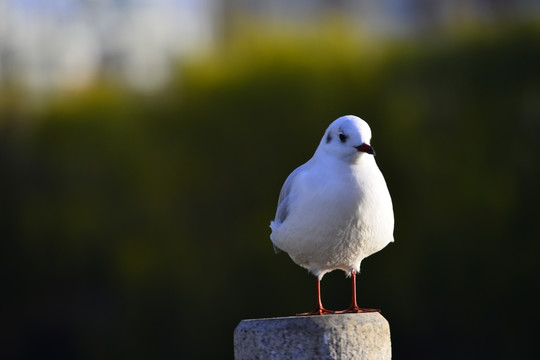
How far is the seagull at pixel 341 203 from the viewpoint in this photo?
4.16 metres

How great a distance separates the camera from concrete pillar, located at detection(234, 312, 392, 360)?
408 centimetres

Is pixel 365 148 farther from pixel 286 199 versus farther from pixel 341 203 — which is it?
pixel 286 199

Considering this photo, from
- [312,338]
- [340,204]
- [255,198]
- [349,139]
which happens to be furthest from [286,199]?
[255,198]

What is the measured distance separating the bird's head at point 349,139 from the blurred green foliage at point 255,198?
283 inches

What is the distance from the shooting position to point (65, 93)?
14.7 metres

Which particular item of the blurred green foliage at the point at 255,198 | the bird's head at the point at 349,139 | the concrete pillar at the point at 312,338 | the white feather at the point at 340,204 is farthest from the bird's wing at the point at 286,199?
the blurred green foliage at the point at 255,198

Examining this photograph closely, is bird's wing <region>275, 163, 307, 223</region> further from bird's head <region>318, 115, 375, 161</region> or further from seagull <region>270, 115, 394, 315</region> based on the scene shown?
bird's head <region>318, 115, 375, 161</region>

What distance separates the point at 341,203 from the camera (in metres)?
4.17

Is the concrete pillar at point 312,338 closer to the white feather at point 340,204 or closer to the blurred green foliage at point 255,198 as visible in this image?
the white feather at point 340,204

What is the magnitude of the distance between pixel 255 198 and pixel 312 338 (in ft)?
27.1

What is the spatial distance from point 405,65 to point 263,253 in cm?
301

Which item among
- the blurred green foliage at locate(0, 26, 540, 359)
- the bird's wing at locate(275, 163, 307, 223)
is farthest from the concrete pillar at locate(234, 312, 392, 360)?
the blurred green foliage at locate(0, 26, 540, 359)

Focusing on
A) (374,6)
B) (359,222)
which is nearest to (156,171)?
(374,6)

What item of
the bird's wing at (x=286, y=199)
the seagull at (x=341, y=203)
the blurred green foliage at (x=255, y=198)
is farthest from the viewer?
the blurred green foliage at (x=255, y=198)
